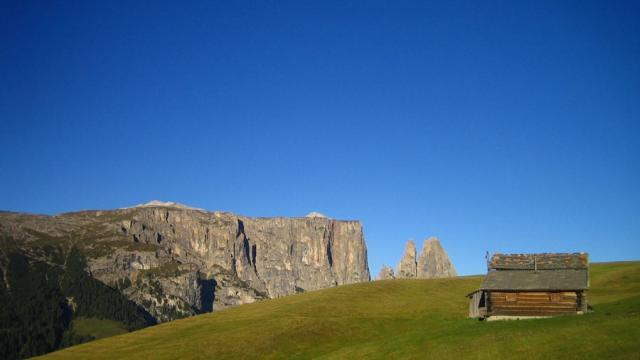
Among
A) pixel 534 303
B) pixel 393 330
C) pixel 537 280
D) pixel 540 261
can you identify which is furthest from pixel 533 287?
pixel 393 330

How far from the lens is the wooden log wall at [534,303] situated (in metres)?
62.4

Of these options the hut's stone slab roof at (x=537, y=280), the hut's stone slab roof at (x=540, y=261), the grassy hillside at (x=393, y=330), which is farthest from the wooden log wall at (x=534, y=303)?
the hut's stone slab roof at (x=540, y=261)

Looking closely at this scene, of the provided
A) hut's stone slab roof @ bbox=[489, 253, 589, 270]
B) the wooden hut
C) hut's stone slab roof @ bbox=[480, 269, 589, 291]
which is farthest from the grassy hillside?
hut's stone slab roof @ bbox=[489, 253, 589, 270]

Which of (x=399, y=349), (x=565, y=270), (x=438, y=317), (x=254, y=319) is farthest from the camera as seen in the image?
(x=254, y=319)

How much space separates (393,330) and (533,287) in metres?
14.1

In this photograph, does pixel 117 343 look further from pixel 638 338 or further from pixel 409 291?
pixel 638 338

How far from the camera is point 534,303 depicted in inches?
2486

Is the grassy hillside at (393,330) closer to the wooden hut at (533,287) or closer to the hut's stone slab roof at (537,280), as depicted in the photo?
the wooden hut at (533,287)

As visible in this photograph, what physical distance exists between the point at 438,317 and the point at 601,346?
34.9 metres

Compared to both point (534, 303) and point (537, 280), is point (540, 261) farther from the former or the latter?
point (534, 303)

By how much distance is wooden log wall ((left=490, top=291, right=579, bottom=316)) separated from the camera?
6238 cm

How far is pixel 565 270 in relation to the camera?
66.6 m

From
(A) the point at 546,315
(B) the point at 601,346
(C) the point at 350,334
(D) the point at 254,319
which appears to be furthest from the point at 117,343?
(B) the point at 601,346

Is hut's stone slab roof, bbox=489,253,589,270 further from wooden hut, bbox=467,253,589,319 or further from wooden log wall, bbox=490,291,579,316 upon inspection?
wooden log wall, bbox=490,291,579,316
